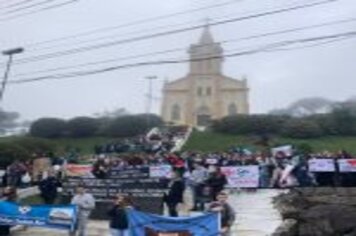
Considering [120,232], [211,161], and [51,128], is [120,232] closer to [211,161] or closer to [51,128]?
[211,161]

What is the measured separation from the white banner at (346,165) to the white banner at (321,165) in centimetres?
30

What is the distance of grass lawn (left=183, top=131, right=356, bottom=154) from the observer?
217ft

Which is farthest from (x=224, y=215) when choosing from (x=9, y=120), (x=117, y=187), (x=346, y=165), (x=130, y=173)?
(x=9, y=120)

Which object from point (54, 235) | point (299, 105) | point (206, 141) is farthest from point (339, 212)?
point (299, 105)

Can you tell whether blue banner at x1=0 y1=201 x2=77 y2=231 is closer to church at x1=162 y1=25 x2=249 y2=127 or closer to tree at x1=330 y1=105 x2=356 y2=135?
tree at x1=330 y1=105 x2=356 y2=135

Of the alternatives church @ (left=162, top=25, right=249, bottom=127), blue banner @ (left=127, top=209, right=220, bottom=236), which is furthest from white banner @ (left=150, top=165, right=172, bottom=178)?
church @ (left=162, top=25, right=249, bottom=127)

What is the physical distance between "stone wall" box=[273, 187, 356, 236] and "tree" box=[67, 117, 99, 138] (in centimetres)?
5793

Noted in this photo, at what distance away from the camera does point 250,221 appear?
24.9 m

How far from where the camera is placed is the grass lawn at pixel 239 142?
6625 centimetres

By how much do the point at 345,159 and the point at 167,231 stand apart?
12.2 meters

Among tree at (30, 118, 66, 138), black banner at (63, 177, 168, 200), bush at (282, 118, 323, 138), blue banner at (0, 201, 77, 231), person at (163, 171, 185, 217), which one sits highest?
tree at (30, 118, 66, 138)

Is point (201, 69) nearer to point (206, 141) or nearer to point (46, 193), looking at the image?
point (206, 141)

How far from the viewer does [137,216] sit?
19.3 m

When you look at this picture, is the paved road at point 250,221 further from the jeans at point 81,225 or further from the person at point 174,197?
the person at point 174,197
